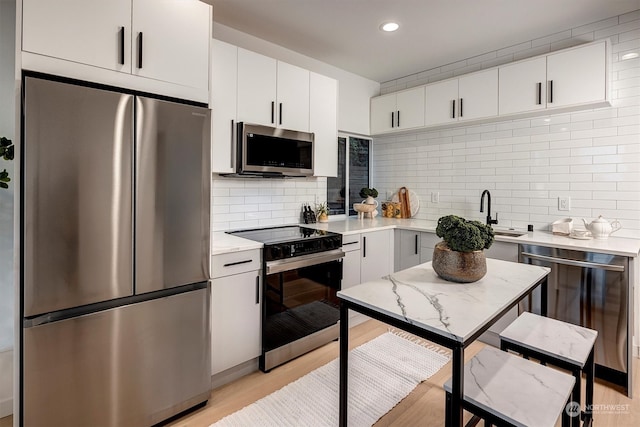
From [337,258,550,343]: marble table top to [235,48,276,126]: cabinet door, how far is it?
171 cm

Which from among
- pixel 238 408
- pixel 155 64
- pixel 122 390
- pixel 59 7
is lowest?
pixel 238 408

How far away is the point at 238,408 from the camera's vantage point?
1991 mm

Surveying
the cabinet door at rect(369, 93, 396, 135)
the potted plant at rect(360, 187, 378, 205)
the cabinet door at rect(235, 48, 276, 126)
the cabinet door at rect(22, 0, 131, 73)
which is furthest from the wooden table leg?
the cabinet door at rect(369, 93, 396, 135)

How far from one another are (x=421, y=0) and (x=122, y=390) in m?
3.11

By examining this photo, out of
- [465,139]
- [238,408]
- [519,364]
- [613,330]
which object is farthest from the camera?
[465,139]

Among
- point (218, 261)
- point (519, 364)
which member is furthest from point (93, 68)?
point (519, 364)

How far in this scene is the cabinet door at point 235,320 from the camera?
6.93 feet

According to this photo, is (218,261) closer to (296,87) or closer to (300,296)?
(300,296)

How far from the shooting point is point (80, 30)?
152cm

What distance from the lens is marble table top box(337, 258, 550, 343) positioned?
3.79 ft

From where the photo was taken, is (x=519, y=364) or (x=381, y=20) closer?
(x=519, y=364)

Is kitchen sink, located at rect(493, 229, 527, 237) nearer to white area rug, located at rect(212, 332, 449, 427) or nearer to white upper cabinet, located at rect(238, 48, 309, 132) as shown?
white area rug, located at rect(212, 332, 449, 427)

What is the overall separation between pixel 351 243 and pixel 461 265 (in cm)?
154

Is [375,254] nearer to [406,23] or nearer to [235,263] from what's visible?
[235,263]
